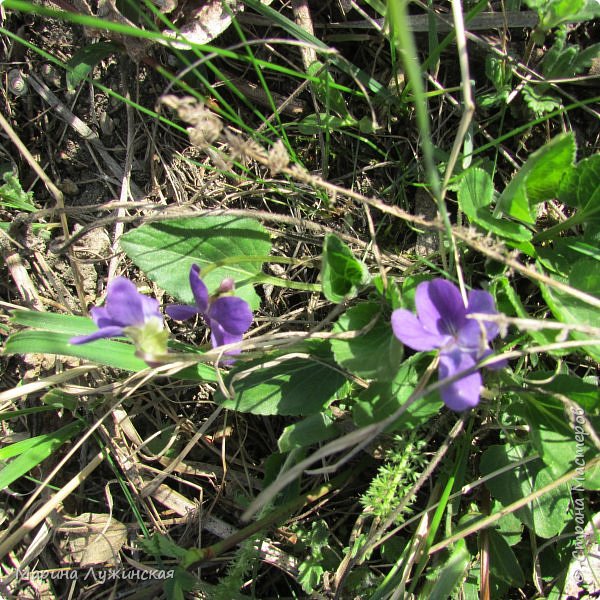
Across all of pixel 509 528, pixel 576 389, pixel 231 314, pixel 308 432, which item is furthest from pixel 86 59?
pixel 509 528

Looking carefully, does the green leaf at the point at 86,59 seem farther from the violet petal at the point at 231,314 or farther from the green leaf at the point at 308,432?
the green leaf at the point at 308,432

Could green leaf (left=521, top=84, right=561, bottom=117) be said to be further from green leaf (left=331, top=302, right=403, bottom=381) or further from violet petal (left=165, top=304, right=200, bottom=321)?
violet petal (left=165, top=304, right=200, bottom=321)

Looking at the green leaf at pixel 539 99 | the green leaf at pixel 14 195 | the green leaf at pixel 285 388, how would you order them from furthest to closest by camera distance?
the green leaf at pixel 14 195 < the green leaf at pixel 539 99 < the green leaf at pixel 285 388

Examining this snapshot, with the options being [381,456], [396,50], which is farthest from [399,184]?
[381,456]

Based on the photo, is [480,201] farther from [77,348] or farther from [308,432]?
[77,348]

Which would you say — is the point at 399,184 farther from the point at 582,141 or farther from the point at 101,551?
the point at 101,551

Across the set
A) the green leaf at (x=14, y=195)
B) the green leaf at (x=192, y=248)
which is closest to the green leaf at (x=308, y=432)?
the green leaf at (x=192, y=248)
